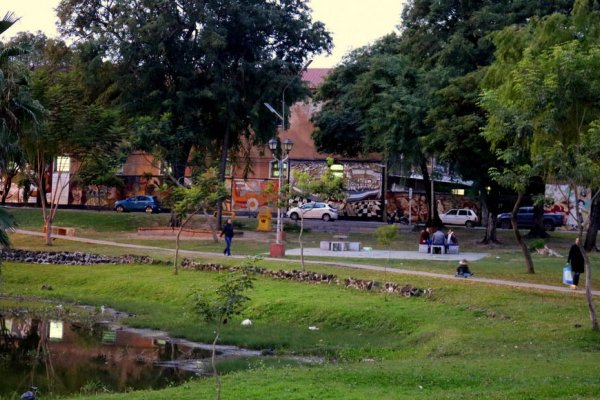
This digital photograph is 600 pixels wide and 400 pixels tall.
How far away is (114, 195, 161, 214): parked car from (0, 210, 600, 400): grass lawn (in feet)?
83.6

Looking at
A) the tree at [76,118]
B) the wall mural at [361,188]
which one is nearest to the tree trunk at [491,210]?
the wall mural at [361,188]

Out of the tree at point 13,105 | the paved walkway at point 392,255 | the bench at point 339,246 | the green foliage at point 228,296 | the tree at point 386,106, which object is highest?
the tree at point 386,106

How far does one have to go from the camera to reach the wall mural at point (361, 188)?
68.4 meters

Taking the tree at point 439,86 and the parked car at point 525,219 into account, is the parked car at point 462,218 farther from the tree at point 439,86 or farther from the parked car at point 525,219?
the tree at point 439,86

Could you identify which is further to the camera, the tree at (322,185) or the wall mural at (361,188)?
the wall mural at (361,188)

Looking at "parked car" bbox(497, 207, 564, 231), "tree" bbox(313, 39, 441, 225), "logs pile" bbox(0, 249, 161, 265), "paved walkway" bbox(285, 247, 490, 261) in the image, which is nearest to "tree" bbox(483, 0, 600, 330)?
"paved walkway" bbox(285, 247, 490, 261)

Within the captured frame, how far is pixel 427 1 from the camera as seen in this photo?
1877 inches

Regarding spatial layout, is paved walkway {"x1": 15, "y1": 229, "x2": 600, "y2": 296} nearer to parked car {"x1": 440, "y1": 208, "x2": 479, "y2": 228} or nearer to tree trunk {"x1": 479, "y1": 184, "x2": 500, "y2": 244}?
tree trunk {"x1": 479, "y1": 184, "x2": 500, "y2": 244}

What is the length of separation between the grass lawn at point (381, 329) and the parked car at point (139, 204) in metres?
25.5

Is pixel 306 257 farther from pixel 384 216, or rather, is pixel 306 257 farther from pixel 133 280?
pixel 384 216

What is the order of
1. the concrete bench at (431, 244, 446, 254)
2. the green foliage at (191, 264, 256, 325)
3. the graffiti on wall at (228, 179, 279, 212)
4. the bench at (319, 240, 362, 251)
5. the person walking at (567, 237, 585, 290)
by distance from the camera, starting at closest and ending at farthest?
the green foliage at (191, 264, 256, 325), the person walking at (567, 237, 585, 290), the concrete bench at (431, 244, 446, 254), the bench at (319, 240, 362, 251), the graffiti on wall at (228, 179, 279, 212)

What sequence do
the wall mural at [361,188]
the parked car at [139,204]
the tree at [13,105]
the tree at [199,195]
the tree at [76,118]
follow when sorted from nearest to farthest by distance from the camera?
the tree at [13,105], the tree at [199,195], the tree at [76,118], the parked car at [139,204], the wall mural at [361,188]

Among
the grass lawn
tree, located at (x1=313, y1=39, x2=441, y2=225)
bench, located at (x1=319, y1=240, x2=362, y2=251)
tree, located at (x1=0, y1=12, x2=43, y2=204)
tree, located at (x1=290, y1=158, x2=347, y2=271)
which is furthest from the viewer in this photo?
tree, located at (x1=313, y1=39, x2=441, y2=225)

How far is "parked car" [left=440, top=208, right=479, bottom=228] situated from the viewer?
2601 inches
